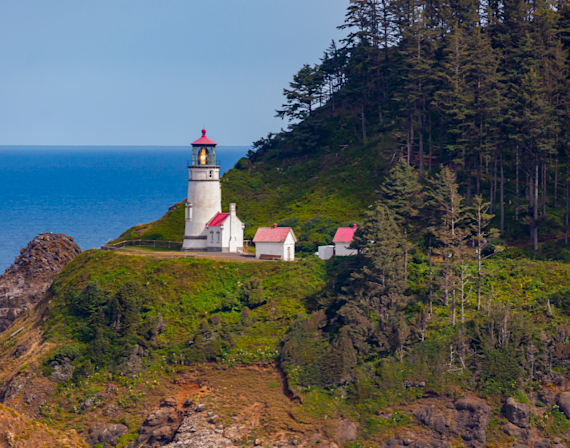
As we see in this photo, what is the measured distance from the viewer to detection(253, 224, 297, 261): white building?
210 feet

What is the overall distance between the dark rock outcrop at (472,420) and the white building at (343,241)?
1933cm

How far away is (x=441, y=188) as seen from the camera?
55.6 meters

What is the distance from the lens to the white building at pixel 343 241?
63062 mm

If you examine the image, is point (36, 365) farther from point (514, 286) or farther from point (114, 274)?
point (514, 286)

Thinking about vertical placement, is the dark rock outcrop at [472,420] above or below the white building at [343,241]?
below

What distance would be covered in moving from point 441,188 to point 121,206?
5489 inches

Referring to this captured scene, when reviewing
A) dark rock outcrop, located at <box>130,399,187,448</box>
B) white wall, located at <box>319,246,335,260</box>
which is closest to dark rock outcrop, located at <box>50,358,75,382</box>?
dark rock outcrop, located at <box>130,399,187,448</box>

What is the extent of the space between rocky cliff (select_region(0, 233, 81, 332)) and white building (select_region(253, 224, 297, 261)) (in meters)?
24.4

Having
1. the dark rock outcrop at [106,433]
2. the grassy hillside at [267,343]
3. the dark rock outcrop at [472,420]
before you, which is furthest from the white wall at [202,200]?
the dark rock outcrop at [472,420]

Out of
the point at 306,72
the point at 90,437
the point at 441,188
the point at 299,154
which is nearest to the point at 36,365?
the point at 90,437

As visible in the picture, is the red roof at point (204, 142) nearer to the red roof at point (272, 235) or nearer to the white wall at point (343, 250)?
the red roof at point (272, 235)

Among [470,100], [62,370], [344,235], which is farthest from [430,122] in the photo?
[62,370]

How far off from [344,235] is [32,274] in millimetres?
33454

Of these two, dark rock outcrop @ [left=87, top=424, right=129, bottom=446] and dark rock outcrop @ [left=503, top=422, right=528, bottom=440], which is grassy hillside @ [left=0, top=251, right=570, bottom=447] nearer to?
dark rock outcrop @ [left=503, top=422, right=528, bottom=440]
